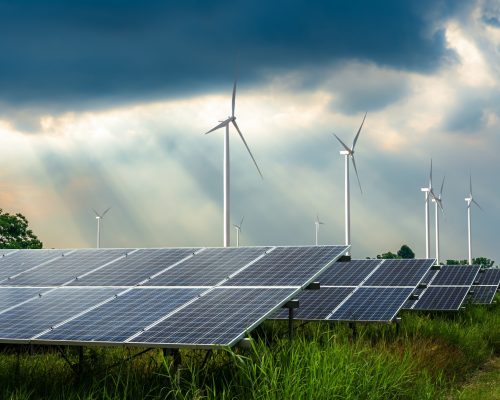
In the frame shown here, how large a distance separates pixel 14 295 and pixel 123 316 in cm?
369

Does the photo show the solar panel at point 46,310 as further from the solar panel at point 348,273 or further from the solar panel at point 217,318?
the solar panel at point 348,273

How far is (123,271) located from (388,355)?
5.75 metres

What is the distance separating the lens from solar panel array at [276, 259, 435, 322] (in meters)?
21.6

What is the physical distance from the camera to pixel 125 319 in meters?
13.3

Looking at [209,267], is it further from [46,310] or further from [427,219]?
[427,219]

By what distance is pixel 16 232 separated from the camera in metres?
70.5

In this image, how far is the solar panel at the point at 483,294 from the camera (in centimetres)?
3716

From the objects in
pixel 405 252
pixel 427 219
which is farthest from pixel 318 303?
pixel 405 252

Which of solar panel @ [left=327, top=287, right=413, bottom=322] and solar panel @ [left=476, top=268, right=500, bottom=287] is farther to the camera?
solar panel @ [left=476, top=268, right=500, bottom=287]

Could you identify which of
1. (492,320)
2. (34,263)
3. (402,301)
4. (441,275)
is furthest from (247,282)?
(441,275)

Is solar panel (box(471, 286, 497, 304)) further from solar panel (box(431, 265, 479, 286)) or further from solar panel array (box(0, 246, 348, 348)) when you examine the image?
solar panel array (box(0, 246, 348, 348))

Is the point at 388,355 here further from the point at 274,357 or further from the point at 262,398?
the point at 262,398

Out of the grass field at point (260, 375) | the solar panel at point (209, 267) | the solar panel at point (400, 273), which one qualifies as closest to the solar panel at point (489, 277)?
the solar panel at point (400, 273)

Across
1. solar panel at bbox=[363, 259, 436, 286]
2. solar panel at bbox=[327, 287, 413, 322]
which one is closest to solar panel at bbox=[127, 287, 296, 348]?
solar panel at bbox=[327, 287, 413, 322]
